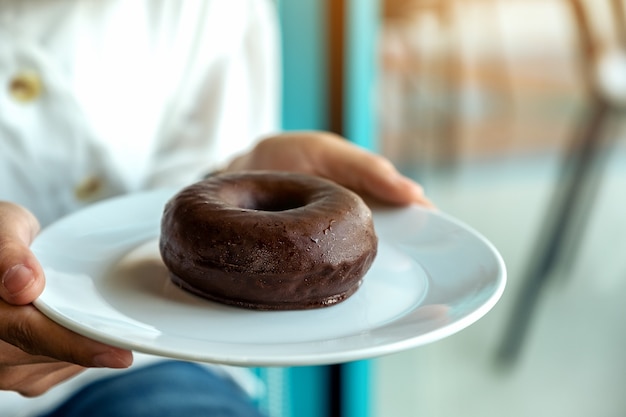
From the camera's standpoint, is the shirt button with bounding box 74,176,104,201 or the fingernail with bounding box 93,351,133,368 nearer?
the fingernail with bounding box 93,351,133,368


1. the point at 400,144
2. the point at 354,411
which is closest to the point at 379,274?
the point at 354,411

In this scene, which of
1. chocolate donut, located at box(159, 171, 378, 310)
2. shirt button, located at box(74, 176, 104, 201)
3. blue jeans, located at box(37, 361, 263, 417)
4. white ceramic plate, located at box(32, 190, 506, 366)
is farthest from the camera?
shirt button, located at box(74, 176, 104, 201)

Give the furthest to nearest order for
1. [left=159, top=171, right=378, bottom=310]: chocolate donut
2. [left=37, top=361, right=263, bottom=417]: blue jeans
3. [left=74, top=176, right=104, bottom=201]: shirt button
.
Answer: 1. [left=74, top=176, right=104, bottom=201]: shirt button
2. [left=37, top=361, right=263, bottom=417]: blue jeans
3. [left=159, top=171, right=378, bottom=310]: chocolate donut

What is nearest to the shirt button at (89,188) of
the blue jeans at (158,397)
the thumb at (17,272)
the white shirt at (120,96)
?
the white shirt at (120,96)

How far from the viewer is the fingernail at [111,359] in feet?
2.07

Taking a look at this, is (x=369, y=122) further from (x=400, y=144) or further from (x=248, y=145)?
(x=400, y=144)

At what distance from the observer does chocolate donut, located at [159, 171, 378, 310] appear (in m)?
0.73

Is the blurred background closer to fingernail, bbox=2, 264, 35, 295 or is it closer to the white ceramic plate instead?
the white ceramic plate

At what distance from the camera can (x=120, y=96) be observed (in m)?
1.17

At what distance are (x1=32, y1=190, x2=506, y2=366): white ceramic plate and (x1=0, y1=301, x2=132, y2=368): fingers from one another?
0.05 ft

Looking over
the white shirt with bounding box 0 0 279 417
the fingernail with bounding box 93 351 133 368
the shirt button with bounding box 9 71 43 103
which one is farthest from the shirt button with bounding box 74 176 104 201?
the fingernail with bounding box 93 351 133 368

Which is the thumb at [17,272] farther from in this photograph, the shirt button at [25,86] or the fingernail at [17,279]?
the shirt button at [25,86]

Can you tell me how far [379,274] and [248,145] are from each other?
0.62 m

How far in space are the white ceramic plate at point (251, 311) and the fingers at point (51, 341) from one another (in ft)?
0.05
